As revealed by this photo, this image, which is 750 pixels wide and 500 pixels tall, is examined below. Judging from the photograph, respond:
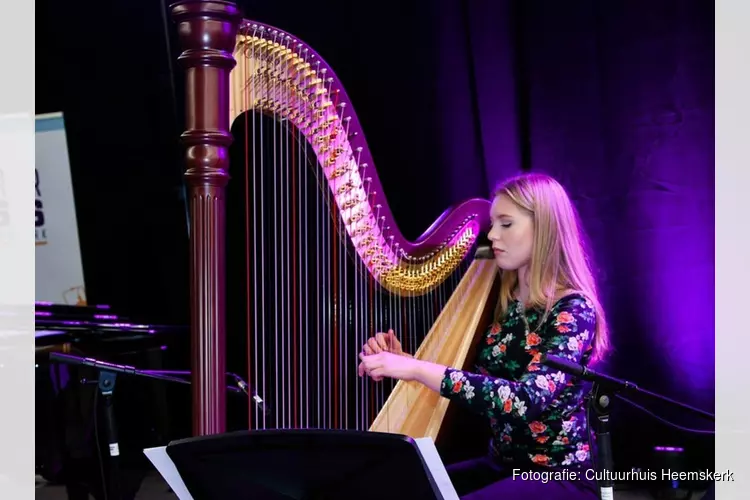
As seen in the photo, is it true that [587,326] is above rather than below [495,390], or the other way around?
above

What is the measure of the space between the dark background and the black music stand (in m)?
2.29

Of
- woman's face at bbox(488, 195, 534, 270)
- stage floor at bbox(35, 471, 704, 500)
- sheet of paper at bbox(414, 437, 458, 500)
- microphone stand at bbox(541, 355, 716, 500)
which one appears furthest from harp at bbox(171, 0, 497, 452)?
stage floor at bbox(35, 471, 704, 500)

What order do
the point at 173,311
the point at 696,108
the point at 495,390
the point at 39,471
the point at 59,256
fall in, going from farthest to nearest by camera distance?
1. the point at 59,256
2. the point at 173,311
3. the point at 696,108
4. the point at 39,471
5. the point at 495,390

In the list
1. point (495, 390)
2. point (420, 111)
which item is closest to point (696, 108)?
point (420, 111)

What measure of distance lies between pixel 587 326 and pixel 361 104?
1995mm

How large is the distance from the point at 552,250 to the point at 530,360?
0.31 m

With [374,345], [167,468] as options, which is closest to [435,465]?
[167,468]

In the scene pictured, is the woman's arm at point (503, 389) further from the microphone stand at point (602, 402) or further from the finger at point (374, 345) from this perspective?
the microphone stand at point (602, 402)

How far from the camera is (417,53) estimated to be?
3.90m

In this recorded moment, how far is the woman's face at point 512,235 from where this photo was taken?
2.43m

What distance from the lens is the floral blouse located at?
2166 mm

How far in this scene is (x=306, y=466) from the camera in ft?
4.87

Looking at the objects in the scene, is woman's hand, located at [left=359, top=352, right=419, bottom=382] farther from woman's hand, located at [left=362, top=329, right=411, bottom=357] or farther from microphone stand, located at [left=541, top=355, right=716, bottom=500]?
microphone stand, located at [left=541, top=355, right=716, bottom=500]

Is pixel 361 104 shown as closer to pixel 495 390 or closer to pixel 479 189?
pixel 479 189
